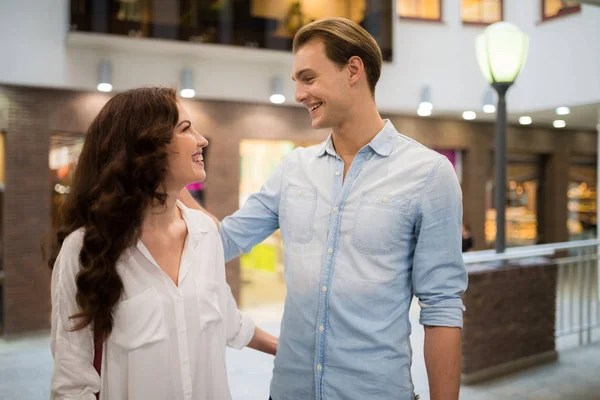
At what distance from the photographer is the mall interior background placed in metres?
7.77

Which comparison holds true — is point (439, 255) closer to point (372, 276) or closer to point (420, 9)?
point (372, 276)

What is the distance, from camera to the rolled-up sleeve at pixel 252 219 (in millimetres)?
2141

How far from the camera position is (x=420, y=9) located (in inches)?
413

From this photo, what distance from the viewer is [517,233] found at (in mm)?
13578

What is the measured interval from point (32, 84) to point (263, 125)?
139 inches

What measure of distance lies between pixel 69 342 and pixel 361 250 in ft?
2.90

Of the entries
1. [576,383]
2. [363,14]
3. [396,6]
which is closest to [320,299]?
[576,383]

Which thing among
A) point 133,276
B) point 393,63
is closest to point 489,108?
point 393,63

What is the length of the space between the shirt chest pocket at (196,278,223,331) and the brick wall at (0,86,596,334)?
6.98 metres

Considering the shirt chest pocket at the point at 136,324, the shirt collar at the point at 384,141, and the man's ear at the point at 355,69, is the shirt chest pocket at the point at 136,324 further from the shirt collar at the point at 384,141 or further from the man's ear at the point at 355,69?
the man's ear at the point at 355,69

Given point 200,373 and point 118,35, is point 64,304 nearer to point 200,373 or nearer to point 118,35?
point 200,373

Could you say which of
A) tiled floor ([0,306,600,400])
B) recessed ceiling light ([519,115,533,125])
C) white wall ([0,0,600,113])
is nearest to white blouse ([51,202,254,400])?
tiled floor ([0,306,600,400])

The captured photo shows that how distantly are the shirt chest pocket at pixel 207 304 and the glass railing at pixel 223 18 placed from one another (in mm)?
6744

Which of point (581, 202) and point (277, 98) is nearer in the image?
point (277, 98)
